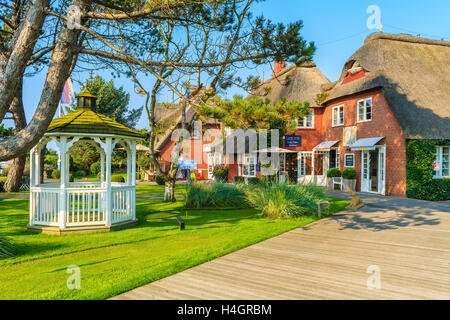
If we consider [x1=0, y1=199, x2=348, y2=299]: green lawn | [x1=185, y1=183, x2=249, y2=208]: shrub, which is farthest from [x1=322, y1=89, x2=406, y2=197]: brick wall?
[x1=0, y1=199, x2=348, y2=299]: green lawn

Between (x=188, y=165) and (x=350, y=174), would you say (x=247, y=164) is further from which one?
(x=350, y=174)

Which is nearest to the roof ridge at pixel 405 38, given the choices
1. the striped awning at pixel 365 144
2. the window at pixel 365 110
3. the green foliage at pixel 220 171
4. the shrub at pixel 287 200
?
the window at pixel 365 110

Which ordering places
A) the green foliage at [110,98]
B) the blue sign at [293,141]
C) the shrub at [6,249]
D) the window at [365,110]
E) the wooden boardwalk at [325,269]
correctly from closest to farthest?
the wooden boardwalk at [325,269], the shrub at [6,249], the window at [365,110], the blue sign at [293,141], the green foliage at [110,98]

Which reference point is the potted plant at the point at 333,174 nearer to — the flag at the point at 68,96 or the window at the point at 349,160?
the window at the point at 349,160

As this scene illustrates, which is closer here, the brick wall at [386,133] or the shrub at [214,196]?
the shrub at [214,196]

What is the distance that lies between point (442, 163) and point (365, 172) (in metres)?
3.63

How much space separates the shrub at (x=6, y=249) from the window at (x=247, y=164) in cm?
1932

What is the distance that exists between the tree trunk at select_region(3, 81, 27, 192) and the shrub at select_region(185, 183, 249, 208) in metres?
11.4

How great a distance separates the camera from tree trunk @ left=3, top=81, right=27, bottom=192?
17789mm

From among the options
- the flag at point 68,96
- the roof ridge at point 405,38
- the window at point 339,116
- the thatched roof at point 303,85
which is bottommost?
the window at point 339,116

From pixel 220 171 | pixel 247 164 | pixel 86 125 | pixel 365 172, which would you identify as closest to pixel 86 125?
pixel 86 125

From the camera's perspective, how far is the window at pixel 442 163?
1596 centimetres

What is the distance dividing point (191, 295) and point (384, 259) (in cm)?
368
